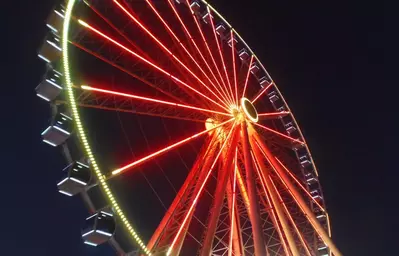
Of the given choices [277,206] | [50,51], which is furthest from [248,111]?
[50,51]

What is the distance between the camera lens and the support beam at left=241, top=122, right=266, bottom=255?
362 inches

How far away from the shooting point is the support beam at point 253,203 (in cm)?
920

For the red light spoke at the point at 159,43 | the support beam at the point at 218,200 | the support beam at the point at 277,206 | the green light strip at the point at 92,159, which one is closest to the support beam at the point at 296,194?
the support beam at the point at 277,206

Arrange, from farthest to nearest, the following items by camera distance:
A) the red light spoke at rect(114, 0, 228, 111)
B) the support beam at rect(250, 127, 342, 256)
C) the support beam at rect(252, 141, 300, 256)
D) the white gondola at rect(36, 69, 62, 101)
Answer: the support beam at rect(250, 127, 342, 256)
the support beam at rect(252, 141, 300, 256)
the red light spoke at rect(114, 0, 228, 111)
the white gondola at rect(36, 69, 62, 101)

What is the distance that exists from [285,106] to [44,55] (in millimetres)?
9873

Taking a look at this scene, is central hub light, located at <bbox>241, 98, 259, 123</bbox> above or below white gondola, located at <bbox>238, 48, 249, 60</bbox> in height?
below

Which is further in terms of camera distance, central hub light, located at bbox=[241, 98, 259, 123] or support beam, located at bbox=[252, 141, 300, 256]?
central hub light, located at bbox=[241, 98, 259, 123]

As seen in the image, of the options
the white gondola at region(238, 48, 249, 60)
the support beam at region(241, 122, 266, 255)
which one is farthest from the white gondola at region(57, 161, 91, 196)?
the white gondola at region(238, 48, 249, 60)

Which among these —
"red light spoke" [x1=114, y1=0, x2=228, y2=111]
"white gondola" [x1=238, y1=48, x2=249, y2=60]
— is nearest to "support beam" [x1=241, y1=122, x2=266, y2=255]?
"red light spoke" [x1=114, y1=0, x2=228, y2=111]

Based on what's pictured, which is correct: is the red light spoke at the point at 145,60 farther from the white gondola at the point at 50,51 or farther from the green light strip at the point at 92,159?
the green light strip at the point at 92,159

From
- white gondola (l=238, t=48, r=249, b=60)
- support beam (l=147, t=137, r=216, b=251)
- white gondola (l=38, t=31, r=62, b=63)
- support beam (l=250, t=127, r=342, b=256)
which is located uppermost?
white gondola (l=38, t=31, r=62, b=63)

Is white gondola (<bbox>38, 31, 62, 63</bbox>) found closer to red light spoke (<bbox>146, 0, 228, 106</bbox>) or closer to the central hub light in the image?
red light spoke (<bbox>146, 0, 228, 106</bbox>)

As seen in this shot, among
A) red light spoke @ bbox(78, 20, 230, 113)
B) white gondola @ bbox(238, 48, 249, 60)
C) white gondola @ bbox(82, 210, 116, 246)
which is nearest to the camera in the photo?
white gondola @ bbox(82, 210, 116, 246)

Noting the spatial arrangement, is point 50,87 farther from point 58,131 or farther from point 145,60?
point 145,60
